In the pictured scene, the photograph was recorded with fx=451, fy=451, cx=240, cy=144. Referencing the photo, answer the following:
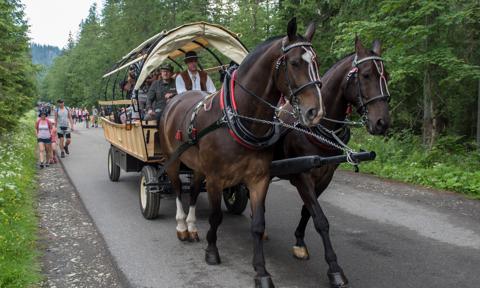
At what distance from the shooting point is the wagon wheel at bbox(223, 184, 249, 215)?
6.67 meters

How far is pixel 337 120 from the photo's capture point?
4738 millimetres

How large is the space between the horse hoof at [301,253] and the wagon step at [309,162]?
3.12 feet

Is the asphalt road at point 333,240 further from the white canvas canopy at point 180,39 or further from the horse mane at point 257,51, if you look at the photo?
the white canvas canopy at point 180,39

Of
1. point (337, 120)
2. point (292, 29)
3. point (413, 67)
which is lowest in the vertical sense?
point (337, 120)

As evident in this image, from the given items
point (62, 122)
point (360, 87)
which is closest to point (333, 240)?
point (360, 87)

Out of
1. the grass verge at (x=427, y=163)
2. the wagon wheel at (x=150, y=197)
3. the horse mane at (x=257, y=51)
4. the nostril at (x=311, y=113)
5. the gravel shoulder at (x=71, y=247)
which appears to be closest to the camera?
the nostril at (x=311, y=113)

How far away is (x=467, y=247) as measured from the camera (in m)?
5.28

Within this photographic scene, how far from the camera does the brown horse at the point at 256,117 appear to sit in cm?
367

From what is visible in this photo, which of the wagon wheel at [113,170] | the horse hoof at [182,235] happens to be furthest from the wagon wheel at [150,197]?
the wagon wheel at [113,170]

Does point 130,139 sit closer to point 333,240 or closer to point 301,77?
point 333,240

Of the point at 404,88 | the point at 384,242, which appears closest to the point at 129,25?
the point at 404,88

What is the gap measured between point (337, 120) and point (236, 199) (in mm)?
2594

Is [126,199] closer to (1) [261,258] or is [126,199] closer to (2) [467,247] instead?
(1) [261,258]

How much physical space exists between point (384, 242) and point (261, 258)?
A: 2.11 metres
